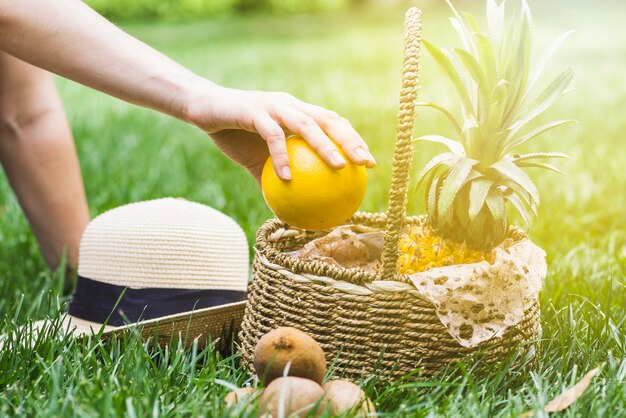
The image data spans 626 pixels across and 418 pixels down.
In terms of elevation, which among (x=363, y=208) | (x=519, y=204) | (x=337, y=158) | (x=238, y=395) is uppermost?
(x=337, y=158)

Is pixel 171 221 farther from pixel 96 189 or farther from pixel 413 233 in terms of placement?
pixel 96 189

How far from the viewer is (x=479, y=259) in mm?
1912

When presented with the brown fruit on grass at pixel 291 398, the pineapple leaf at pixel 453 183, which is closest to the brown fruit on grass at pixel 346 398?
the brown fruit on grass at pixel 291 398

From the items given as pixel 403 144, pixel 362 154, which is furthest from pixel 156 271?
pixel 403 144

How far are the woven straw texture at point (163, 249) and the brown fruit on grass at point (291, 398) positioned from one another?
0.74m

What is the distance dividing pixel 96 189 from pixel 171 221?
1590 millimetres

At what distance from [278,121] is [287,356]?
0.56m

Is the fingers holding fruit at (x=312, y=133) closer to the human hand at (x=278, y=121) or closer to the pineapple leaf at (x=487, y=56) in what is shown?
the human hand at (x=278, y=121)

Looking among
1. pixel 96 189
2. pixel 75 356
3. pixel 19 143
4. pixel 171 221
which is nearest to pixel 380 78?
pixel 96 189

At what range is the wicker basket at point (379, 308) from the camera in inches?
67.5

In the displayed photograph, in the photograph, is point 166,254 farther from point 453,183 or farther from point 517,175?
point 517,175

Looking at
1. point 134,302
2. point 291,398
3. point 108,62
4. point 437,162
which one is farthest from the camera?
point 134,302

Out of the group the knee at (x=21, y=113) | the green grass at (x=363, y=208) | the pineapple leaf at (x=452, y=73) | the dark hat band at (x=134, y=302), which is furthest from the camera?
the knee at (x=21, y=113)

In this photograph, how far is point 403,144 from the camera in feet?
5.55
